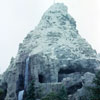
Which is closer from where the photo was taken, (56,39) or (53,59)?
(53,59)

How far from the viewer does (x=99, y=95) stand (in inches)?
1404

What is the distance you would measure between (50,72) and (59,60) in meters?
3.16

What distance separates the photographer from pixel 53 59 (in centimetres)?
5853

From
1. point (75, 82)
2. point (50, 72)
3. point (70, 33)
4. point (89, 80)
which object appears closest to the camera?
point (89, 80)

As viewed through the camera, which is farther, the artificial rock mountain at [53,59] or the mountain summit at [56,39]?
the mountain summit at [56,39]

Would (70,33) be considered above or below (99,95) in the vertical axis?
above

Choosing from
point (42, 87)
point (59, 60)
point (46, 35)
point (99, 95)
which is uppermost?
point (46, 35)

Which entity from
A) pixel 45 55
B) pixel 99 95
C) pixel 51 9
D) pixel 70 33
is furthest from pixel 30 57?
pixel 99 95

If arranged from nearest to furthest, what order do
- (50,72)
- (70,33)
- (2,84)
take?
1. (50,72)
2. (2,84)
3. (70,33)

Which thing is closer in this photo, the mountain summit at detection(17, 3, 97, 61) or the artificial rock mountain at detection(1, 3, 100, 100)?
the artificial rock mountain at detection(1, 3, 100, 100)

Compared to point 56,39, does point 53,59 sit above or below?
below

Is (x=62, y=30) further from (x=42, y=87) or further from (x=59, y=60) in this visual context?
(x=42, y=87)

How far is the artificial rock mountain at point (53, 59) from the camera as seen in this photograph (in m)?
53.8

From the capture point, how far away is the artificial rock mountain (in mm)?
53847
